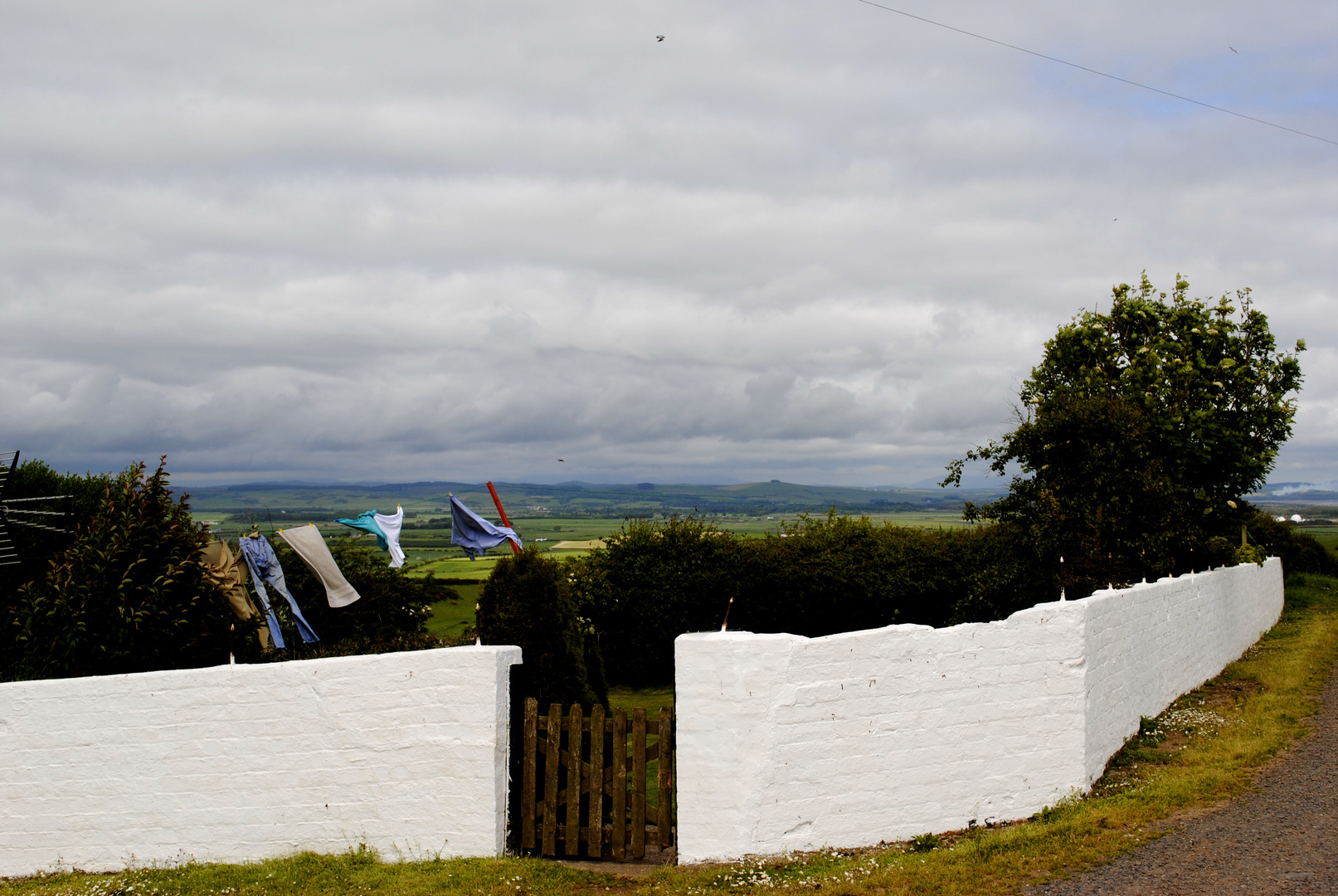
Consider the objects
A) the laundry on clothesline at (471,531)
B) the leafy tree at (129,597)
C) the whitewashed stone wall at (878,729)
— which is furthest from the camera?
the laundry on clothesline at (471,531)

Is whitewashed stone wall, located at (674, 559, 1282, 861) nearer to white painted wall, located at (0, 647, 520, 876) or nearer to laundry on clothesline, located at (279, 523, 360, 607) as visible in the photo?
white painted wall, located at (0, 647, 520, 876)

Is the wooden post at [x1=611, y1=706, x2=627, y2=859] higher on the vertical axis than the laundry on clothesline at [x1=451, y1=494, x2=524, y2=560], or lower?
lower

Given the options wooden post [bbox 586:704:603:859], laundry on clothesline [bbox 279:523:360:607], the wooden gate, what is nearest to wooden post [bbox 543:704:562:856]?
the wooden gate

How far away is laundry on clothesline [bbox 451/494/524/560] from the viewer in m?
13.1

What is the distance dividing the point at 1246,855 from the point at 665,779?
4.19m

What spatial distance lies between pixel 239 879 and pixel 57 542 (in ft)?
34.7

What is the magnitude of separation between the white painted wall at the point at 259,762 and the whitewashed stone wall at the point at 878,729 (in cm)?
169

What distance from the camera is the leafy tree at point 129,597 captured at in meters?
10.5

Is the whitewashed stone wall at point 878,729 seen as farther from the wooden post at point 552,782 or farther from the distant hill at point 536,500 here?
the distant hill at point 536,500

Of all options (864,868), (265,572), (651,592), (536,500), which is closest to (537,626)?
(864,868)

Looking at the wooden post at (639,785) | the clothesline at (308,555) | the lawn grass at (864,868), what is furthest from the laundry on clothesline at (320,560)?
the wooden post at (639,785)

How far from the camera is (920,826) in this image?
7.41m

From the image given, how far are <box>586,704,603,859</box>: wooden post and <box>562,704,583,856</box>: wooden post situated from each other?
0.10 m

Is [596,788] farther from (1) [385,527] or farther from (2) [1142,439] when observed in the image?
(2) [1142,439]
